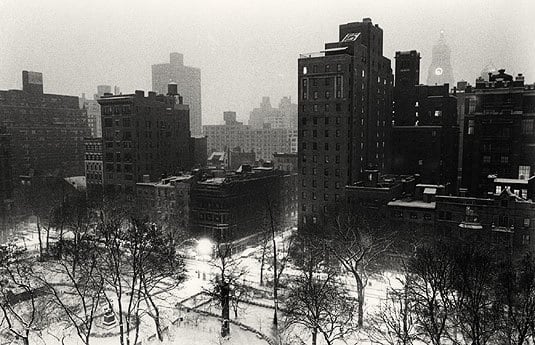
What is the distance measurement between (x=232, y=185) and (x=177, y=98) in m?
40.2

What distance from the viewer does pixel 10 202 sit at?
72.9 meters

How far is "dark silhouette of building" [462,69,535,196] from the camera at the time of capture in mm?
66000

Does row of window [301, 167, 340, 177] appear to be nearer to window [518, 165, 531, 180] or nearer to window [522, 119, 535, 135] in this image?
window [518, 165, 531, 180]

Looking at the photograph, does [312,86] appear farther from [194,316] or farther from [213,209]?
[194,316]

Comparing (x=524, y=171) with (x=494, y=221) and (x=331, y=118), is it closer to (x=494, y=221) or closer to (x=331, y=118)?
(x=494, y=221)

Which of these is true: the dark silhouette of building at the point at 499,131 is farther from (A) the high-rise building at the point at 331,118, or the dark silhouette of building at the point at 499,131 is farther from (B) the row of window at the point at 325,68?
(B) the row of window at the point at 325,68

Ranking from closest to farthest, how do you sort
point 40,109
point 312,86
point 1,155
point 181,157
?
point 312,86 → point 1,155 → point 181,157 → point 40,109

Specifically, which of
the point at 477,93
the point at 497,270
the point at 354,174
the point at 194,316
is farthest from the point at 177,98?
the point at 497,270

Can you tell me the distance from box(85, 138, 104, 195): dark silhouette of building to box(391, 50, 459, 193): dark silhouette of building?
185 feet

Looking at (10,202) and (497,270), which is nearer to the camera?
(497,270)

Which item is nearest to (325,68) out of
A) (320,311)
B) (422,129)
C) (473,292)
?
(422,129)

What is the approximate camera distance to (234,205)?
222 feet

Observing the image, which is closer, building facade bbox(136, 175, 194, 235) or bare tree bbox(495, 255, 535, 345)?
bare tree bbox(495, 255, 535, 345)

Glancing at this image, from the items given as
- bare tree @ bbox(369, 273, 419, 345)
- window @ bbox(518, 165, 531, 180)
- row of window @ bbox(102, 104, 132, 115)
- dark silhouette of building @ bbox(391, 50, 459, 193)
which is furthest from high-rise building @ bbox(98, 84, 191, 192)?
window @ bbox(518, 165, 531, 180)
